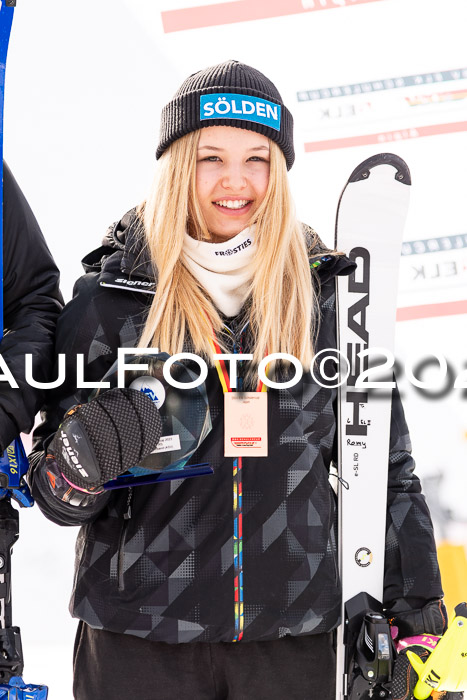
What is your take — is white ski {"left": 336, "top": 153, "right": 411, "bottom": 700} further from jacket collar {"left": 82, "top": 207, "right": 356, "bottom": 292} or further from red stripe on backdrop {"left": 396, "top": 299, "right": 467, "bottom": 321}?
red stripe on backdrop {"left": 396, "top": 299, "right": 467, "bottom": 321}

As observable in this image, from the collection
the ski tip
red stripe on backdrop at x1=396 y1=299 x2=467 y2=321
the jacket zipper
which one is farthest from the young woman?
red stripe on backdrop at x1=396 y1=299 x2=467 y2=321

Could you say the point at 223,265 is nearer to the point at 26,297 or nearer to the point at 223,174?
the point at 223,174

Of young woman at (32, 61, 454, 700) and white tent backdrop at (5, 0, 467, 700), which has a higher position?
white tent backdrop at (5, 0, 467, 700)

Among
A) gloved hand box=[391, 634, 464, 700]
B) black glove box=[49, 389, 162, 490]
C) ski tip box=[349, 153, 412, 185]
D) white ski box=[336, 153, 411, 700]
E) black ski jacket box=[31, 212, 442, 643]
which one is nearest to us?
→ black glove box=[49, 389, 162, 490]

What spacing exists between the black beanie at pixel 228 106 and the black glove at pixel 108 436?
2.03 feet

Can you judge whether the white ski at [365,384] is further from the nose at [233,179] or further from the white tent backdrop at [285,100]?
the white tent backdrop at [285,100]

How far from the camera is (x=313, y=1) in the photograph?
11.5 feet

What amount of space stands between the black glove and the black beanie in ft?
2.03

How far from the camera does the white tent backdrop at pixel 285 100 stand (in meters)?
3.45

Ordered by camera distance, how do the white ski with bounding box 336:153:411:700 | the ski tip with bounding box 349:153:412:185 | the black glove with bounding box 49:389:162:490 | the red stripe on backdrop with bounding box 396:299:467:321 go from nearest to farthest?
the black glove with bounding box 49:389:162:490
the white ski with bounding box 336:153:411:700
the ski tip with bounding box 349:153:412:185
the red stripe on backdrop with bounding box 396:299:467:321

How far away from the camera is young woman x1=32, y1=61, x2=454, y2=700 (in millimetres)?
1644

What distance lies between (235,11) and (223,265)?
207 cm

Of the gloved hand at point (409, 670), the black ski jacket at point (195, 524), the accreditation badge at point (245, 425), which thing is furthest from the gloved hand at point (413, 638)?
the accreditation badge at point (245, 425)

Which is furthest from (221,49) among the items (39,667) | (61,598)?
(39,667)
